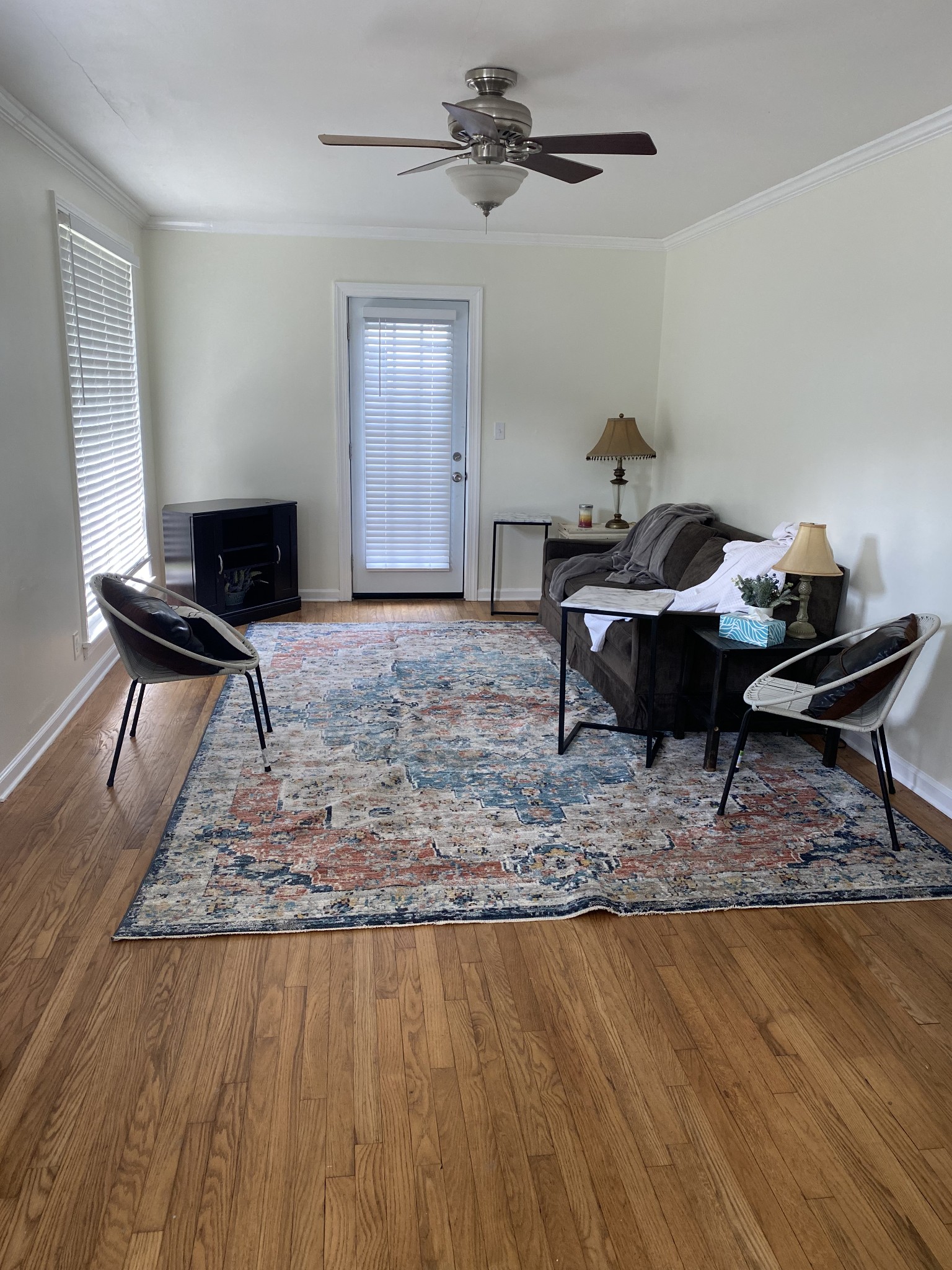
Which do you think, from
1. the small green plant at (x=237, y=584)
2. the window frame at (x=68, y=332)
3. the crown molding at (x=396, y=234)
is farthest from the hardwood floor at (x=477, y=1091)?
the crown molding at (x=396, y=234)

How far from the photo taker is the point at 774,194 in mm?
4406

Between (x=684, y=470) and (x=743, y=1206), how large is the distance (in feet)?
15.7

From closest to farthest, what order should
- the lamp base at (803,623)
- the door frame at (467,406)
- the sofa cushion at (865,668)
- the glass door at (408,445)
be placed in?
1. the sofa cushion at (865,668)
2. the lamp base at (803,623)
3. the door frame at (467,406)
4. the glass door at (408,445)

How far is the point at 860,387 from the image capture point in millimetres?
3799

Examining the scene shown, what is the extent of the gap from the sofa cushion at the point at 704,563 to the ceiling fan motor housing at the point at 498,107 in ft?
7.02

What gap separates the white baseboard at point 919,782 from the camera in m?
3.33

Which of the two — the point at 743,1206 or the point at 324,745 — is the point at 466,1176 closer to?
the point at 743,1206

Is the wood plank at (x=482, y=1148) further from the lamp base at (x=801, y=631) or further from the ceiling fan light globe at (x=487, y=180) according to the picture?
the ceiling fan light globe at (x=487, y=180)

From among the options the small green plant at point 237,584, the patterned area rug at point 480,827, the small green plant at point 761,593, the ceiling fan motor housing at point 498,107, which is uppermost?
the ceiling fan motor housing at point 498,107

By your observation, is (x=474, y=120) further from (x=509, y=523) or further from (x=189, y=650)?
(x=509, y=523)

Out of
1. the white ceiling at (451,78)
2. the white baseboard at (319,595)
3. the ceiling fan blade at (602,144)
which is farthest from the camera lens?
the white baseboard at (319,595)

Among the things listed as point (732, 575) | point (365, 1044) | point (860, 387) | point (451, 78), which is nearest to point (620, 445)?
point (732, 575)

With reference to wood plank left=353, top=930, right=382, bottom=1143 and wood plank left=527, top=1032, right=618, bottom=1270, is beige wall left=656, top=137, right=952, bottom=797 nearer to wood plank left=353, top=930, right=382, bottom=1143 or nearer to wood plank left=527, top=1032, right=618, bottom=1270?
wood plank left=527, top=1032, right=618, bottom=1270

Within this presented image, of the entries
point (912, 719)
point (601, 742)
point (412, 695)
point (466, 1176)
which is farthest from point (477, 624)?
point (466, 1176)
